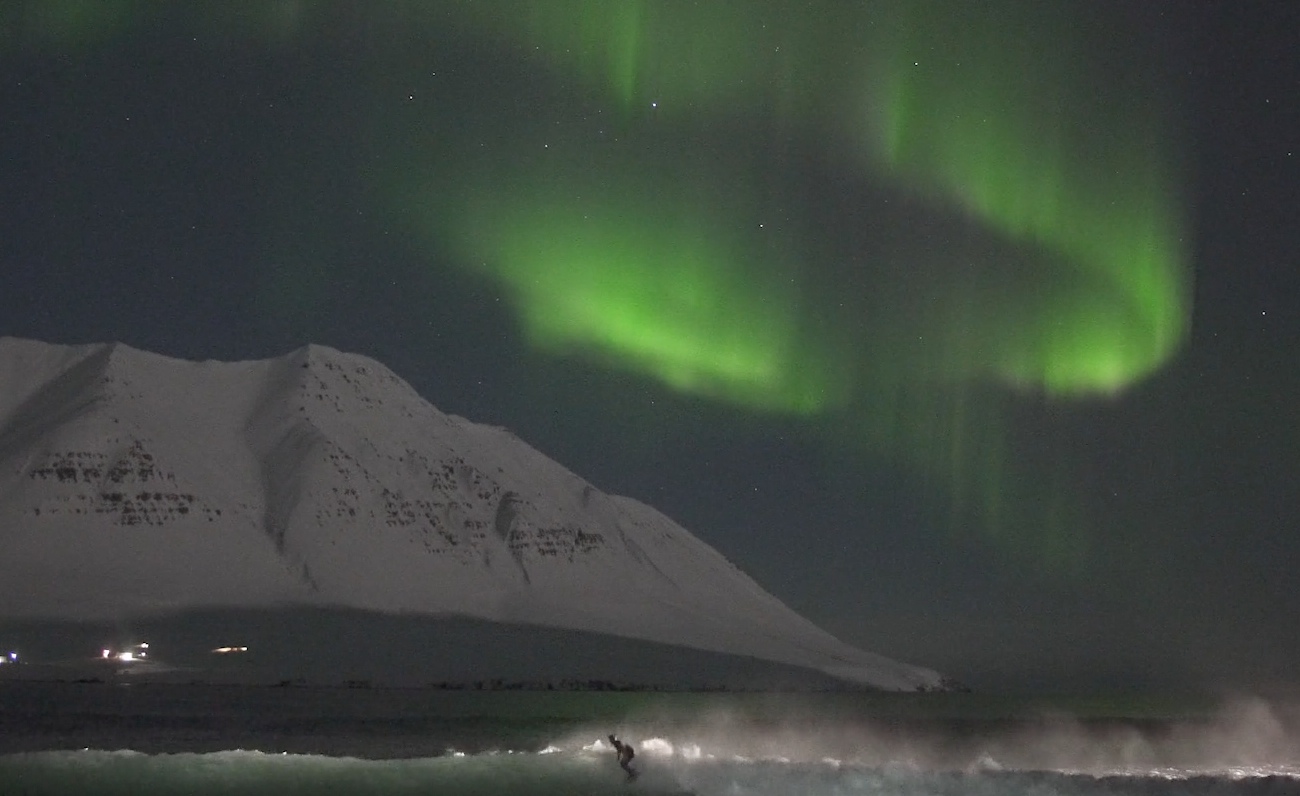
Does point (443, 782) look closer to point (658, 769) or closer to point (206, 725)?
point (658, 769)

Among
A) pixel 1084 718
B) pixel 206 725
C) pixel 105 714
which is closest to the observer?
pixel 206 725

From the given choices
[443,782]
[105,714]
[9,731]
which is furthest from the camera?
[105,714]

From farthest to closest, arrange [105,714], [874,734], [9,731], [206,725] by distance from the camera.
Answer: [874,734] → [105,714] → [206,725] → [9,731]

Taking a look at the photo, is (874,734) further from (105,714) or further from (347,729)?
(105,714)

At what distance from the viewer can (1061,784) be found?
60.4 metres

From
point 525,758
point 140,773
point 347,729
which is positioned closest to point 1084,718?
point 347,729

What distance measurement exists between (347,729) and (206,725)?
1068 cm

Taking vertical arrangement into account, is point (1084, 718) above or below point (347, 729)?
above

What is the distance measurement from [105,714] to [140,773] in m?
65.1

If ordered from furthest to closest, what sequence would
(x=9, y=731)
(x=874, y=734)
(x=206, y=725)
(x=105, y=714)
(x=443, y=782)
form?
(x=874, y=734), (x=105, y=714), (x=206, y=725), (x=9, y=731), (x=443, y=782)

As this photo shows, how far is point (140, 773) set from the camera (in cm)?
6706

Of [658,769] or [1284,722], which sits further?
[1284,722]

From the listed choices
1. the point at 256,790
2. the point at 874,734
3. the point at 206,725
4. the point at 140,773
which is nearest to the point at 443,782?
the point at 256,790

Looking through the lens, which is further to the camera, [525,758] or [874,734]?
[874,734]
